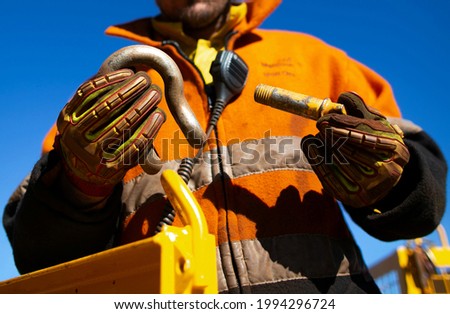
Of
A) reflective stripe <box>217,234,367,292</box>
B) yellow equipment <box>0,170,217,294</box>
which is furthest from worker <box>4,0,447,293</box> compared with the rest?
yellow equipment <box>0,170,217,294</box>

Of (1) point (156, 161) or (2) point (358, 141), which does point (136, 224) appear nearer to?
(1) point (156, 161)

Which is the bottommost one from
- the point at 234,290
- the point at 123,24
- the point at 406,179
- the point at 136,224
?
the point at 234,290

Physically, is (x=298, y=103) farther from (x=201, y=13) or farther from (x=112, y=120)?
(x=201, y=13)

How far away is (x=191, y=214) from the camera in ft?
2.81

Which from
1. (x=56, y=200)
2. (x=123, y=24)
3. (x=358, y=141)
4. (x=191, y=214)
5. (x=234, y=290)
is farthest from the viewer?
(x=123, y=24)

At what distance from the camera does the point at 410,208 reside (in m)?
1.36

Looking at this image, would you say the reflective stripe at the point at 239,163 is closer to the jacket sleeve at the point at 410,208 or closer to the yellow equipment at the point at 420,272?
the jacket sleeve at the point at 410,208

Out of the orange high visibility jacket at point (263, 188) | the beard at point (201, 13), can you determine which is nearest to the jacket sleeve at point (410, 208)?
the orange high visibility jacket at point (263, 188)

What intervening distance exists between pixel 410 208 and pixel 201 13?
986 millimetres

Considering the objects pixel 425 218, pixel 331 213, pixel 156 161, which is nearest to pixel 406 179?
pixel 425 218

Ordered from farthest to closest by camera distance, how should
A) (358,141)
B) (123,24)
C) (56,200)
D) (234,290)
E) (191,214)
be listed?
(123,24) < (56,200) < (234,290) < (358,141) < (191,214)

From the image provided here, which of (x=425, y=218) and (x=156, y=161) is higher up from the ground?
(x=156, y=161)

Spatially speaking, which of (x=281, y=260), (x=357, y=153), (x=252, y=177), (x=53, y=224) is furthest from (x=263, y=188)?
(x=53, y=224)

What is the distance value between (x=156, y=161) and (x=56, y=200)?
1.27 ft
